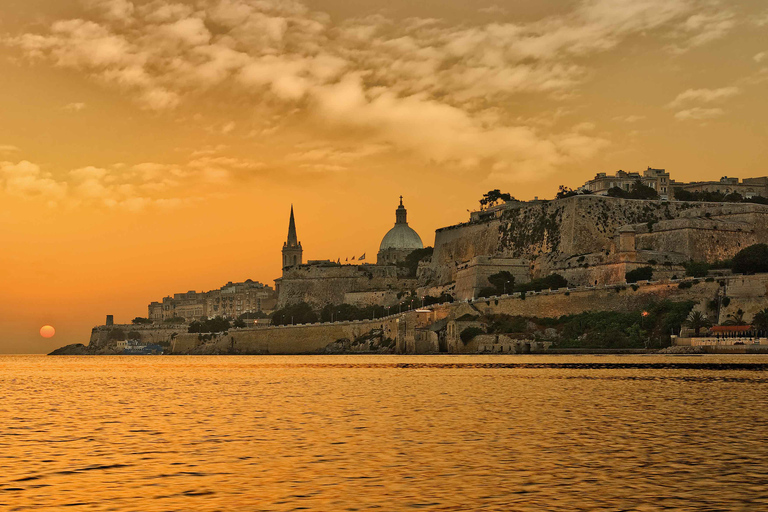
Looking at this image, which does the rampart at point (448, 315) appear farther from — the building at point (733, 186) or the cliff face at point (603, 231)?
the building at point (733, 186)

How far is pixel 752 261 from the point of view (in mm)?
62625

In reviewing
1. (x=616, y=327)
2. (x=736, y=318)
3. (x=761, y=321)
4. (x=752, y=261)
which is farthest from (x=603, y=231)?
(x=761, y=321)

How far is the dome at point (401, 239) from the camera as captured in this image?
422 feet

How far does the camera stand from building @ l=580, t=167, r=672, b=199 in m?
99.4

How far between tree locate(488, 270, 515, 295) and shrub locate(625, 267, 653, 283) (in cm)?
1268

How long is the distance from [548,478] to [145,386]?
71.6 ft

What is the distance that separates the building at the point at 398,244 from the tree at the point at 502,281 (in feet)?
143

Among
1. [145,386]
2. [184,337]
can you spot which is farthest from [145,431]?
[184,337]

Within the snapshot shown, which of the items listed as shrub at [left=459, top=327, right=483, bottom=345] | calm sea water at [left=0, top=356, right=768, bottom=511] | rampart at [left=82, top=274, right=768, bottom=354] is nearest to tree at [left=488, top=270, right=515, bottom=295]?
rampart at [left=82, top=274, right=768, bottom=354]

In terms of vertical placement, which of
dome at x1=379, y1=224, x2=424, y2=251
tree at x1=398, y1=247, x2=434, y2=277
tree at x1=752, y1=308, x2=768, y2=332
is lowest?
tree at x1=752, y1=308, x2=768, y2=332

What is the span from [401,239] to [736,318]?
246 feet

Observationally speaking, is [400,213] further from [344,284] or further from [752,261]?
[752,261]

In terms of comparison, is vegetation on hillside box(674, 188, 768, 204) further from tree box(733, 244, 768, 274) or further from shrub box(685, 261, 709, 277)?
tree box(733, 244, 768, 274)

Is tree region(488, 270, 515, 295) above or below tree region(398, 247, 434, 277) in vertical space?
below
